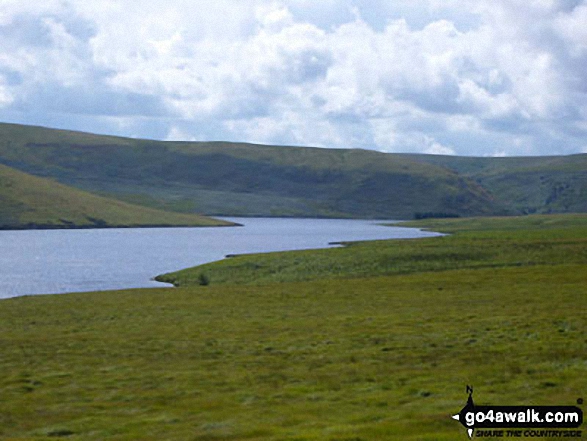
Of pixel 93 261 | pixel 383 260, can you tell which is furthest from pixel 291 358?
pixel 93 261

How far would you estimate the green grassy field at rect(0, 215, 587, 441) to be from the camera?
68.9ft

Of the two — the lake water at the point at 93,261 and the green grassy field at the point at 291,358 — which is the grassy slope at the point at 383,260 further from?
the green grassy field at the point at 291,358

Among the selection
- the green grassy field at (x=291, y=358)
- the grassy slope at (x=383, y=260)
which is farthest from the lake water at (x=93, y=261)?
the green grassy field at (x=291, y=358)

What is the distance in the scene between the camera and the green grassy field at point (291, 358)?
68.9 feet

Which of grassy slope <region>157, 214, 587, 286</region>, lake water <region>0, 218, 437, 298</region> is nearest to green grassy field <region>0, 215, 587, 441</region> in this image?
grassy slope <region>157, 214, 587, 286</region>

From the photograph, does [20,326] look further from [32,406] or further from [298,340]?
[32,406]

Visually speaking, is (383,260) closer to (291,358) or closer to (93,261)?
(93,261)

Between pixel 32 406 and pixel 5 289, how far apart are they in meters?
55.5

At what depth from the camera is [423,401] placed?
2188 centimetres

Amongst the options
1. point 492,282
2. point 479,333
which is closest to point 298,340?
point 479,333

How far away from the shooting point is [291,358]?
101 feet

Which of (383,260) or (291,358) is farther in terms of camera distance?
(383,260)

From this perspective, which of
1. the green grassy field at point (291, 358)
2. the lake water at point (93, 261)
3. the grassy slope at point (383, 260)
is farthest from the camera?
the lake water at point (93, 261)

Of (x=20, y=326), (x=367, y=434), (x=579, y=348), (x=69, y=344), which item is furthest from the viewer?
(x=20, y=326)
